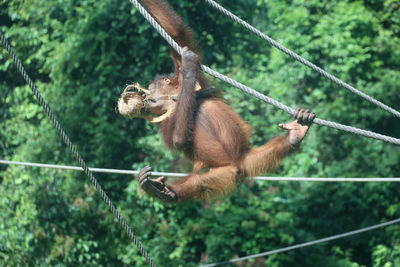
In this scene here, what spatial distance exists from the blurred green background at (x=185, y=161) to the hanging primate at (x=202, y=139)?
7.24 feet

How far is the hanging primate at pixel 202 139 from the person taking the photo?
353 cm

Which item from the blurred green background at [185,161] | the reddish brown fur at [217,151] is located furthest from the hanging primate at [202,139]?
the blurred green background at [185,161]

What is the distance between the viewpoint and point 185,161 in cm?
610

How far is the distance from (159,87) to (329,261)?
3277 millimetres

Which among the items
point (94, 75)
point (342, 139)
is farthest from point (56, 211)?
point (342, 139)

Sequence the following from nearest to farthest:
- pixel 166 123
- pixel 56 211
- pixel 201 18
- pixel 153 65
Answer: pixel 166 123
pixel 56 211
pixel 153 65
pixel 201 18

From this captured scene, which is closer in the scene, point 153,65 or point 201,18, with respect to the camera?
point 153,65

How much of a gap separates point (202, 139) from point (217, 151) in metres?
0.13

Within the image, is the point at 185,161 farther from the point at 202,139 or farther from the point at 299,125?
the point at 299,125

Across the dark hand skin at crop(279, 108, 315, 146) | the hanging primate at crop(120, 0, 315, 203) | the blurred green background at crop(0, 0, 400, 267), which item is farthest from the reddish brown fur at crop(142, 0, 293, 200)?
the blurred green background at crop(0, 0, 400, 267)

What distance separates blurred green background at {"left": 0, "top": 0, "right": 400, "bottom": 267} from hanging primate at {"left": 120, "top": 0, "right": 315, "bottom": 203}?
2208mm

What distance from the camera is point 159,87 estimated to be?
13.0ft

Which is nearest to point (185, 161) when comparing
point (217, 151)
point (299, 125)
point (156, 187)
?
point (217, 151)

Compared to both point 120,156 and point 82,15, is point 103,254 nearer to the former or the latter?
point 120,156
